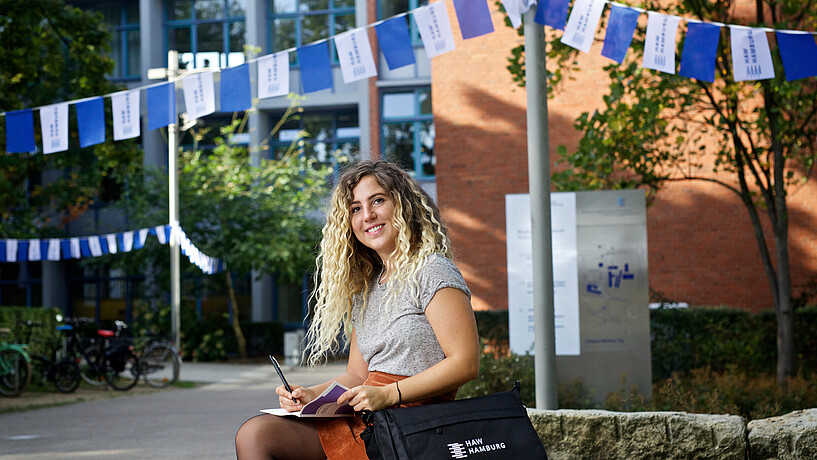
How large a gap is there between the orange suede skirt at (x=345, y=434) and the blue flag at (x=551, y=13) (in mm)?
3412

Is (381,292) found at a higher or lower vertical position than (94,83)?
lower

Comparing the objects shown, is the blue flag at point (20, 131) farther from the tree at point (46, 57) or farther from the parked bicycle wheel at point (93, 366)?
the parked bicycle wheel at point (93, 366)

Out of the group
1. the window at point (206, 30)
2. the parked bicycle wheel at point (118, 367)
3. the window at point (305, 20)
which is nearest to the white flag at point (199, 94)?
the parked bicycle wheel at point (118, 367)

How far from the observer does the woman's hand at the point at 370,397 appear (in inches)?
99.1

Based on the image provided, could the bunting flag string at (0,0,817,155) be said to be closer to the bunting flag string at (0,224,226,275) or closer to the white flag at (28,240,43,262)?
the bunting flag string at (0,224,226,275)

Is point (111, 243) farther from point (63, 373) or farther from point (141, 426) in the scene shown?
point (141, 426)

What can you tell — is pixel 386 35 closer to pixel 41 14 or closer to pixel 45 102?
pixel 41 14

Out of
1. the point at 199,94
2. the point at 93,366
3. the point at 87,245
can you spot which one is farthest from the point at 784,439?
the point at 87,245

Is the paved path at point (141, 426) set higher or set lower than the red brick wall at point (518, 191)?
lower

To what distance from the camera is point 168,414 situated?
9.91 meters

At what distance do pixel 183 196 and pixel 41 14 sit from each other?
8579 mm

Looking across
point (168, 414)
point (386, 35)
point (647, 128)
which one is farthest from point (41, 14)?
point (647, 128)

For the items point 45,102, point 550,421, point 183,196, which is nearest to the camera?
point 550,421

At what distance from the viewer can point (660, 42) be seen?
20.6 feet
